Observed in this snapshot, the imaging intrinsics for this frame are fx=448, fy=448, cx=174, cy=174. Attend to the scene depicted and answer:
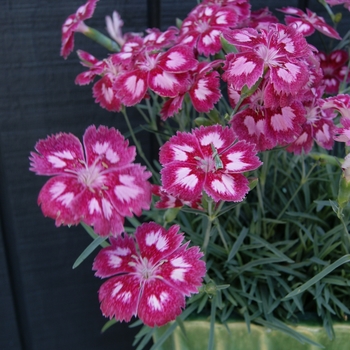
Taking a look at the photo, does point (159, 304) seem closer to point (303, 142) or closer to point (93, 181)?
point (93, 181)

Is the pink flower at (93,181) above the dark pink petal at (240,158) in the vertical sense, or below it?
below

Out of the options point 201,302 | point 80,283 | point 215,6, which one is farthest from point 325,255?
point 80,283

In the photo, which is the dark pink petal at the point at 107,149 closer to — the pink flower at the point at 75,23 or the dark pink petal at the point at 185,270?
the dark pink petal at the point at 185,270

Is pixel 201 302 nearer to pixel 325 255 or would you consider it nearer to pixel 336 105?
pixel 325 255

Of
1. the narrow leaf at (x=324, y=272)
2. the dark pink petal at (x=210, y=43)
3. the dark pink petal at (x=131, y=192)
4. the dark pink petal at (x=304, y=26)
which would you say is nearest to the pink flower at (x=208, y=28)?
the dark pink petal at (x=210, y=43)

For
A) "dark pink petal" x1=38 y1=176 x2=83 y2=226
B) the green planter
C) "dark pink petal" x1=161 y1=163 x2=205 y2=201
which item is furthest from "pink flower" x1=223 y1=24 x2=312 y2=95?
the green planter

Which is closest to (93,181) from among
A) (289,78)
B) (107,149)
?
(107,149)

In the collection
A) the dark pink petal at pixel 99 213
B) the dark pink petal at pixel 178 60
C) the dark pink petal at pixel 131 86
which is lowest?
the dark pink petal at pixel 99 213
